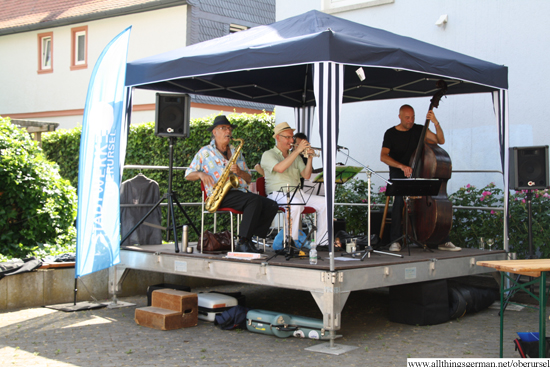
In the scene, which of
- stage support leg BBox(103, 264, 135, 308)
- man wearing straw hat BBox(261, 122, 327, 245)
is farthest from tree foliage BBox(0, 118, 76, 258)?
man wearing straw hat BBox(261, 122, 327, 245)

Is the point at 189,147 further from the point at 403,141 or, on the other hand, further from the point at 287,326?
the point at 287,326

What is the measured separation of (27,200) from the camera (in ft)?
22.2

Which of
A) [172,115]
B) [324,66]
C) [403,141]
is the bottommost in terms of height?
[403,141]

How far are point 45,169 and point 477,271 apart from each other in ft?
15.5

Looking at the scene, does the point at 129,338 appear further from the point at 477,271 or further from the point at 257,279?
the point at 477,271

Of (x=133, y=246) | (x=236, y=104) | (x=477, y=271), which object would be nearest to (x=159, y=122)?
(x=133, y=246)

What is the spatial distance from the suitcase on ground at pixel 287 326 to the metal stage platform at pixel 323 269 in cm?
28

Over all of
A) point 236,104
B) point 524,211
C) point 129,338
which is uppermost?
point 236,104

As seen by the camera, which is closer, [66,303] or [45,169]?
[66,303]

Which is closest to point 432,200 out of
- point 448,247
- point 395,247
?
point 395,247

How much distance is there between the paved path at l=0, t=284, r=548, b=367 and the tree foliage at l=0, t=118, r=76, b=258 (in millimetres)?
1188

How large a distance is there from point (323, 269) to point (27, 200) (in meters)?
3.80

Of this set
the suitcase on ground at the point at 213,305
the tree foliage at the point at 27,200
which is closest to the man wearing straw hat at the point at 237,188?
the suitcase on ground at the point at 213,305

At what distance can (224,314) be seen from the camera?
521 centimetres
